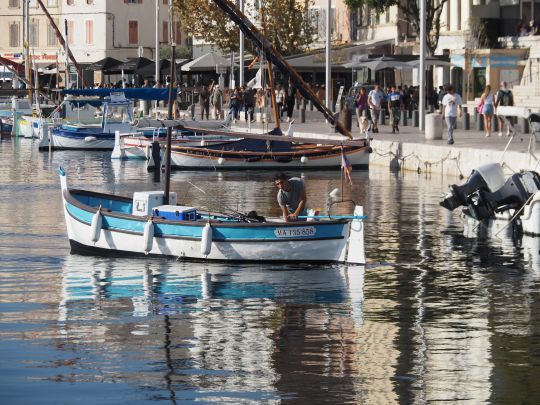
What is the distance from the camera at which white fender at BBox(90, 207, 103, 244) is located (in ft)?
96.2

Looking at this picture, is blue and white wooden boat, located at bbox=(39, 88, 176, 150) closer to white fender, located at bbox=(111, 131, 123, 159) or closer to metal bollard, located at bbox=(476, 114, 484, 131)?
white fender, located at bbox=(111, 131, 123, 159)

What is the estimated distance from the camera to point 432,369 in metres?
19.6

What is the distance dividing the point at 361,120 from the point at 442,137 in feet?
17.0

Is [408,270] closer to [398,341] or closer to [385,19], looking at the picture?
[398,341]

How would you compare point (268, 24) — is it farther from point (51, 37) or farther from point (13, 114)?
point (51, 37)

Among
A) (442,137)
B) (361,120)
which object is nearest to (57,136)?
(361,120)

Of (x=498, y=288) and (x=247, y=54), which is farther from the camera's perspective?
(x=247, y=54)

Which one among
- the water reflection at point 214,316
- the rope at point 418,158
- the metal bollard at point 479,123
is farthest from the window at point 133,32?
the water reflection at point 214,316

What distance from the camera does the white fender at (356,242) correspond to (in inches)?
1077

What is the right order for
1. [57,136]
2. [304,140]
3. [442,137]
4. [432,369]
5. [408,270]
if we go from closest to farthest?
[432,369] < [408,270] < [304,140] < [442,137] < [57,136]

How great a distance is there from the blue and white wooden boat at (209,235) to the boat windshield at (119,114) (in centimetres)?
3697

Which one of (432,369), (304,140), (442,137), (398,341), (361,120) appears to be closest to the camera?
(432,369)

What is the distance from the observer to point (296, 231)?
27.3 metres

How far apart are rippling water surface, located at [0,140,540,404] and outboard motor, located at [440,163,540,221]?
1.93ft
